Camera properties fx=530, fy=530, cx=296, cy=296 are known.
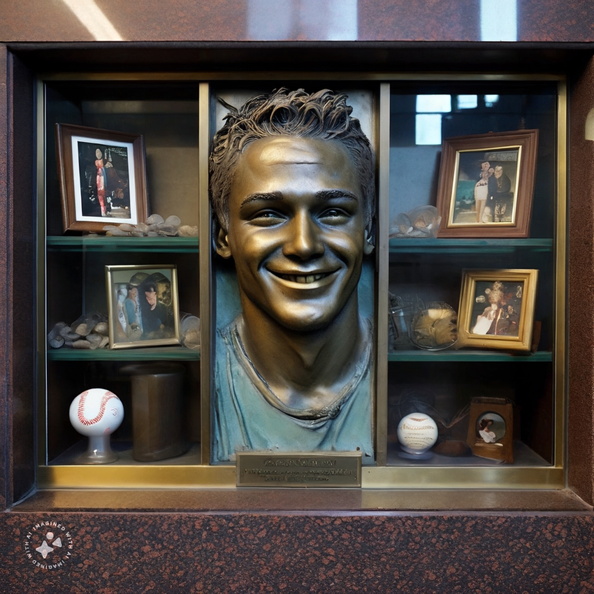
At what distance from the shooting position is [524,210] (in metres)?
1.64

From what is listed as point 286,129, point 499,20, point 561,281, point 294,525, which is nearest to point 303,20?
point 286,129

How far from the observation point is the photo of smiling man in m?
1.56

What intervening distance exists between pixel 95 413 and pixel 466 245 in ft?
4.10

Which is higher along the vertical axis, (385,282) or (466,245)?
(466,245)

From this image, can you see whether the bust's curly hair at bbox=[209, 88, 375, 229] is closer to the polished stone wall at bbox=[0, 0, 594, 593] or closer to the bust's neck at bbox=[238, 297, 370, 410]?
the polished stone wall at bbox=[0, 0, 594, 593]

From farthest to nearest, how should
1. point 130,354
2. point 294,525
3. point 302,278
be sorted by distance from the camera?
1. point 130,354
2. point 302,278
3. point 294,525

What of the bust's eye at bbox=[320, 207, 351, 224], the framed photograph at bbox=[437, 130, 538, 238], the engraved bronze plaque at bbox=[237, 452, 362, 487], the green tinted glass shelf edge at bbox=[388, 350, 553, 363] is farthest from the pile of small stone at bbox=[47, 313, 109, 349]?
the framed photograph at bbox=[437, 130, 538, 238]

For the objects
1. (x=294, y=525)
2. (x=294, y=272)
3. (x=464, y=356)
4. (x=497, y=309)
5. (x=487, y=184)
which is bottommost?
(x=294, y=525)

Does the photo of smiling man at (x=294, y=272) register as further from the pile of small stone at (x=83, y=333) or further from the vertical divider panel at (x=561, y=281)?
the vertical divider panel at (x=561, y=281)

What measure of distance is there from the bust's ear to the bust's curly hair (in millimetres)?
30

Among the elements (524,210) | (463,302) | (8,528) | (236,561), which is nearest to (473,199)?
(524,210)

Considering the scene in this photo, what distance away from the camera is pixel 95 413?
1607mm

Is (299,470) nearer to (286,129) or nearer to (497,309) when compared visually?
(497,309)

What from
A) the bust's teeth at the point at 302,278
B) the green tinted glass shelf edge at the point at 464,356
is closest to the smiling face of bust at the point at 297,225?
the bust's teeth at the point at 302,278
